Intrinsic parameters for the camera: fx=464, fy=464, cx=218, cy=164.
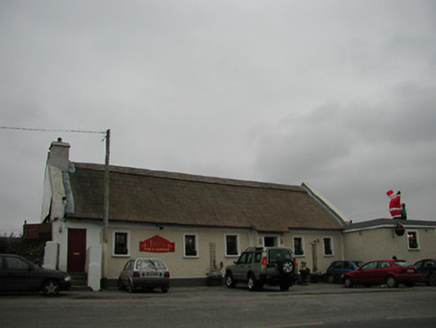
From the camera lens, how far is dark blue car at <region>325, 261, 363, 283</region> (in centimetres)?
2812

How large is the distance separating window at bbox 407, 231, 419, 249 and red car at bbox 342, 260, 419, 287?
8510 mm

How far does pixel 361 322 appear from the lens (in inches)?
432

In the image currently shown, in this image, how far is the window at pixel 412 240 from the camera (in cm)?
3144

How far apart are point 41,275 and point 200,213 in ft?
39.6

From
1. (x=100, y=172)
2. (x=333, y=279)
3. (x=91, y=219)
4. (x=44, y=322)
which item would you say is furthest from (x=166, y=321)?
(x=333, y=279)

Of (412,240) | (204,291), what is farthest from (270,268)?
(412,240)

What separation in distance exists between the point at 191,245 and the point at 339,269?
945 cm

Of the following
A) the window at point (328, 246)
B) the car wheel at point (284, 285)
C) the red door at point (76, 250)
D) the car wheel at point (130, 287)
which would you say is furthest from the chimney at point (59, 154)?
the window at point (328, 246)

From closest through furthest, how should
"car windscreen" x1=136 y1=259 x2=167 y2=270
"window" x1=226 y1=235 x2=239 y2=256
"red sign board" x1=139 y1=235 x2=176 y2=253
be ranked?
"car windscreen" x1=136 y1=259 x2=167 y2=270
"red sign board" x1=139 y1=235 x2=176 y2=253
"window" x1=226 y1=235 x2=239 y2=256

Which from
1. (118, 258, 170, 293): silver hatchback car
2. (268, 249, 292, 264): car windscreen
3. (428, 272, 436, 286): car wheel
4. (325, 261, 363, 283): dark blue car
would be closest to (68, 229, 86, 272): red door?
(118, 258, 170, 293): silver hatchback car

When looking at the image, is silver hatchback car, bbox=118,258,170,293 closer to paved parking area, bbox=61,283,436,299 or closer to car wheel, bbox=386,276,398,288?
paved parking area, bbox=61,283,436,299

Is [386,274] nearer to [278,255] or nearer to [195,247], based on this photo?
[278,255]

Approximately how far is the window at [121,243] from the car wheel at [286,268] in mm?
8401

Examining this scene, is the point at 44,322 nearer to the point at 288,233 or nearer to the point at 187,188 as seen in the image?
the point at 187,188
